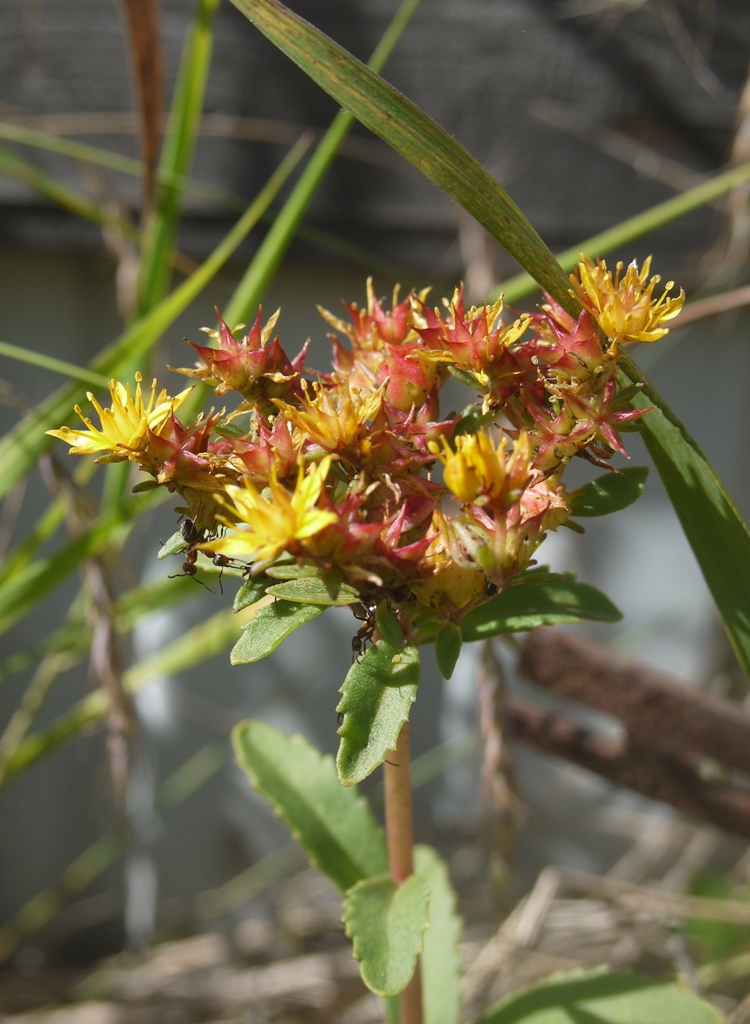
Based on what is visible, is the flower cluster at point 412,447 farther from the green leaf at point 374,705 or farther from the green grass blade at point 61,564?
the green grass blade at point 61,564

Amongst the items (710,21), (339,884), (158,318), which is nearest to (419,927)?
(339,884)

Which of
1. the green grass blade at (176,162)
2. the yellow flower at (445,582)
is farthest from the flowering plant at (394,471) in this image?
the green grass blade at (176,162)

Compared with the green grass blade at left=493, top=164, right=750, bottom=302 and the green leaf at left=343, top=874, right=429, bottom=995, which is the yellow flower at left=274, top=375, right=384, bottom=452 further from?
the green grass blade at left=493, top=164, right=750, bottom=302

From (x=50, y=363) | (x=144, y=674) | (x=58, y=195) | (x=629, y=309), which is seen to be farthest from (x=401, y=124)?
(x=144, y=674)

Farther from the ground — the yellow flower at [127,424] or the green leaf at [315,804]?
the yellow flower at [127,424]

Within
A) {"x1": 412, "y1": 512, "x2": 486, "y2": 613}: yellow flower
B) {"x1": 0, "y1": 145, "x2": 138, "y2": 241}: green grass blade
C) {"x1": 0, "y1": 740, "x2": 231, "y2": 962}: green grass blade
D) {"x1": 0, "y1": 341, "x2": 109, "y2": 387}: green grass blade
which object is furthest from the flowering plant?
{"x1": 0, "y1": 740, "x2": 231, "y2": 962}: green grass blade

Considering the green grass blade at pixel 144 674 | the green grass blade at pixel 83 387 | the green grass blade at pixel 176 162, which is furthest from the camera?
the green grass blade at pixel 144 674

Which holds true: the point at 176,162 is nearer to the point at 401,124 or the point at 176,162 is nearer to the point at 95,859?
the point at 401,124
